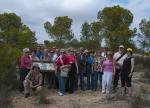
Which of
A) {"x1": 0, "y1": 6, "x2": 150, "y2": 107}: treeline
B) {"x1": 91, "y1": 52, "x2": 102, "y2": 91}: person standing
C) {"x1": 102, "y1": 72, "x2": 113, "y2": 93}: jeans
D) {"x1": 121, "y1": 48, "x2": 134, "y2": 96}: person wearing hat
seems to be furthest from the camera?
{"x1": 0, "y1": 6, "x2": 150, "y2": 107}: treeline

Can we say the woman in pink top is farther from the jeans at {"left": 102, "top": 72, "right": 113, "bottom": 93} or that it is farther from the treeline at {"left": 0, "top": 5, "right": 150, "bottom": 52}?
the treeline at {"left": 0, "top": 5, "right": 150, "bottom": 52}

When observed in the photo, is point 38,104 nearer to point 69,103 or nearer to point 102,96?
point 69,103

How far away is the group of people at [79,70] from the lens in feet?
54.9

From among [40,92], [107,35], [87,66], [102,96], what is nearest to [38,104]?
[40,92]

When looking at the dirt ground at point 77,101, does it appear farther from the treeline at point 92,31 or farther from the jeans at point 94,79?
the treeline at point 92,31

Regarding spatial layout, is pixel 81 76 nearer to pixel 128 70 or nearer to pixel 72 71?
pixel 72 71

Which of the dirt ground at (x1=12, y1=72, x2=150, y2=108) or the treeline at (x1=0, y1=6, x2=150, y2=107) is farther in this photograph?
the treeline at (x1=0, y1=6, x2=150, y2=107)

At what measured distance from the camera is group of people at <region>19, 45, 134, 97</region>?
16.7m

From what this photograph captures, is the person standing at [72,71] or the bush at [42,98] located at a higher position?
the person standing at [72,71]

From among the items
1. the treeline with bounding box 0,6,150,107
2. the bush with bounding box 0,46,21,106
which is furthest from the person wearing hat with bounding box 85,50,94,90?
the treeline with bounding box 0,6,150,107

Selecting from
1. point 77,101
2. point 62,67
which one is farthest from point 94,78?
point 77,101

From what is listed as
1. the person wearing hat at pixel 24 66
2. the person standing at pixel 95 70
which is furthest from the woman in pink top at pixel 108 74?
the person wearing hat at pixel 24 66

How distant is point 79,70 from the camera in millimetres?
18500

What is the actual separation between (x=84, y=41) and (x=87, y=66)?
36.1 m
